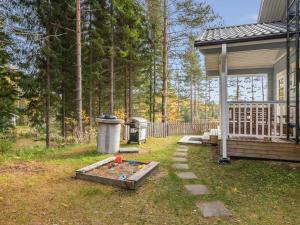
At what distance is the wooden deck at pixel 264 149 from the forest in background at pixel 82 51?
6.80 meters

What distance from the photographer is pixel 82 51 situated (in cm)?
1321

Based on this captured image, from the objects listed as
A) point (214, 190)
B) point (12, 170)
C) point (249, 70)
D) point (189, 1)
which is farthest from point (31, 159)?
point (189, 1)

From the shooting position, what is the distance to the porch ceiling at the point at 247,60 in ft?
26.2

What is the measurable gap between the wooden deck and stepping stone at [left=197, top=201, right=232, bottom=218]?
3.00m

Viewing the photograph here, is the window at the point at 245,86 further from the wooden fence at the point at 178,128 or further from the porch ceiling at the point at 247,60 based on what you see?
the porch ceiling at the point at 247,60

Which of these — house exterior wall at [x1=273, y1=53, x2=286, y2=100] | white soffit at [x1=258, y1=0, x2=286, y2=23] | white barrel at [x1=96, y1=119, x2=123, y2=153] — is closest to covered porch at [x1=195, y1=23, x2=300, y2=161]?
house exterior wall at [x1=273, y1=53, x2=286, y2=100]

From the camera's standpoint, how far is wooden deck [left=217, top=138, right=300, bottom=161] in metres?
5.80

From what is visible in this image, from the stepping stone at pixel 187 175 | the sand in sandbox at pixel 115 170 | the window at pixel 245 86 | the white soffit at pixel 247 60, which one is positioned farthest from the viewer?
the window at pixel 245 86

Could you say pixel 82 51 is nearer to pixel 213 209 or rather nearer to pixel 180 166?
pixel 180 166

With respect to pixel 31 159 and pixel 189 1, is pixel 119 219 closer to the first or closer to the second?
pixel 31 159

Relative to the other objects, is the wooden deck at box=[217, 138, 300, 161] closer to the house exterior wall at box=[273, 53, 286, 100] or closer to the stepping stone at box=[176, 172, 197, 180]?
the stepping stone at box=[176, 172, 197, 180]

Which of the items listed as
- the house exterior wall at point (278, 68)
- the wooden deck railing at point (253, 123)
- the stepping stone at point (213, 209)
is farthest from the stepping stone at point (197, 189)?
the house exterior wall at point (278, 68)

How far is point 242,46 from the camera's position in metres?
5.99

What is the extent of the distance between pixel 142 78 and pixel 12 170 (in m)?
14.5
